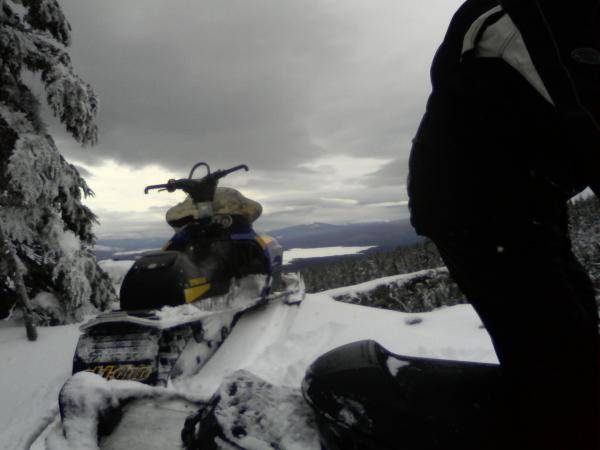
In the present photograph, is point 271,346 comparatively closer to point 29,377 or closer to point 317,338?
point 317,338

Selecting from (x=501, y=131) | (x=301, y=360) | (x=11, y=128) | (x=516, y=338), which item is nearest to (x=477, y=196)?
(x=501, y=131)

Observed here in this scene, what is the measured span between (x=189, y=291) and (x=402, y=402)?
7.84ft

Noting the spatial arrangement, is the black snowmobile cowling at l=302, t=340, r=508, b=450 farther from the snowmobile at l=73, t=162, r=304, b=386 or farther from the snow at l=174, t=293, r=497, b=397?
the snow at l=174, t=293, r=497, b=397

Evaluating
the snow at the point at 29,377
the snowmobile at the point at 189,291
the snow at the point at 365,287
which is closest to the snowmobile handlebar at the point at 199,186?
the snowmobile at the point at 189,291

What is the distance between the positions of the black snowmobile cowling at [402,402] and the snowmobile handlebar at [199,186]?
3.13 metres

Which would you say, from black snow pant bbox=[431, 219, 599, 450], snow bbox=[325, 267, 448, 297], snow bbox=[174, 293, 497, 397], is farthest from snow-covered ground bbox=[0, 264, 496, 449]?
snow bbox=[325, 267, 448, 297]

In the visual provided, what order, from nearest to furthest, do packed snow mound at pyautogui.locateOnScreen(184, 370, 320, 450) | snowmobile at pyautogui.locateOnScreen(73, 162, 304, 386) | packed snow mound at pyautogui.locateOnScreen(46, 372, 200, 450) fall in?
packed snow mound at pyautogui.locateOnScreen(184, 370, 320, 450) → packed snow mound at pyautogui.locateOnScreen(46, 372, 200, 450) → snowmobile at pyautogui.locateOnScreen(73, 162, 304, 386)

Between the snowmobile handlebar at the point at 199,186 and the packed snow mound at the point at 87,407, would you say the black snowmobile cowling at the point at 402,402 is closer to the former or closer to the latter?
the packed snow mound at the point at 87,407

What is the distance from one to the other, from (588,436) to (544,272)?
0.33 metres

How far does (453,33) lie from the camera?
911mm

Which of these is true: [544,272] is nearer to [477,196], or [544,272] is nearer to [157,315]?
[477,196]

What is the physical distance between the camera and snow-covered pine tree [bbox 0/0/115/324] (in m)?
5.00

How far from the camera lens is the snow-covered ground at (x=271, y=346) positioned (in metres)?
2.78

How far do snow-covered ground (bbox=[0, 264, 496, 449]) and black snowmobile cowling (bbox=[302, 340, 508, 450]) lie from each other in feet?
5.15
